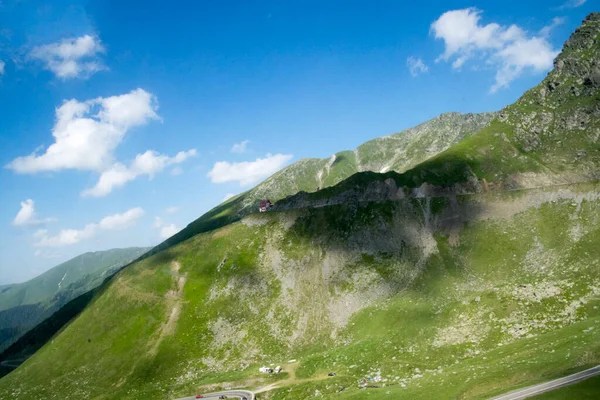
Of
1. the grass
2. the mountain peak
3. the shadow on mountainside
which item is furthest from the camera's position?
the mountain peak

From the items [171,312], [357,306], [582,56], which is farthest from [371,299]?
[582,56]

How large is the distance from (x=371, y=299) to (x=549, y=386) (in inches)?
2407

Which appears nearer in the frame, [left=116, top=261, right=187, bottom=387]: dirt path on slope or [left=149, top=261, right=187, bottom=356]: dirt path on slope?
[left=116, top=261, right=187, bottom=387]: dirt path on slope

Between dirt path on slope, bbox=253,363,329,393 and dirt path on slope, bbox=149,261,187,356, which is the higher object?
dirt path on slope, bbox=149,261,187,356

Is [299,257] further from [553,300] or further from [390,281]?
[553,300]

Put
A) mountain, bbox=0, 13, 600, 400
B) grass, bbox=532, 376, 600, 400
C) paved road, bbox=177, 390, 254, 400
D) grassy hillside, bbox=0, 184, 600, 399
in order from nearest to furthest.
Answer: grass, bbox=532, 376, 600, 400
mountain, bbox=0, 13, 600, 400
grassy hillside, bbox=0, 184, 600, 399
paved road, bbox=177, 390, 254, 400

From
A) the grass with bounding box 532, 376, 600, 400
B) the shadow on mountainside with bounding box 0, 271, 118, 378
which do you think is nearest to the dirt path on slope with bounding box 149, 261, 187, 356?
the shadow on mountainside with bounding box 0, 271, 118, 378

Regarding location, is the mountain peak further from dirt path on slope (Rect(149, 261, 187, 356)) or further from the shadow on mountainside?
the shadow on mountainside

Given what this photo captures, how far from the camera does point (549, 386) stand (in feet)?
150

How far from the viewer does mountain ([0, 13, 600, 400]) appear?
240 ft

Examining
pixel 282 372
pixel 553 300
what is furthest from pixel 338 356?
pixel 553 300

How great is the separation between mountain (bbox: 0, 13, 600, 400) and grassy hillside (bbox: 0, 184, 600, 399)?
1.47ft

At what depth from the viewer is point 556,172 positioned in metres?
154

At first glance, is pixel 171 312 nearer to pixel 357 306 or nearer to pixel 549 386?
pixel 357 306
